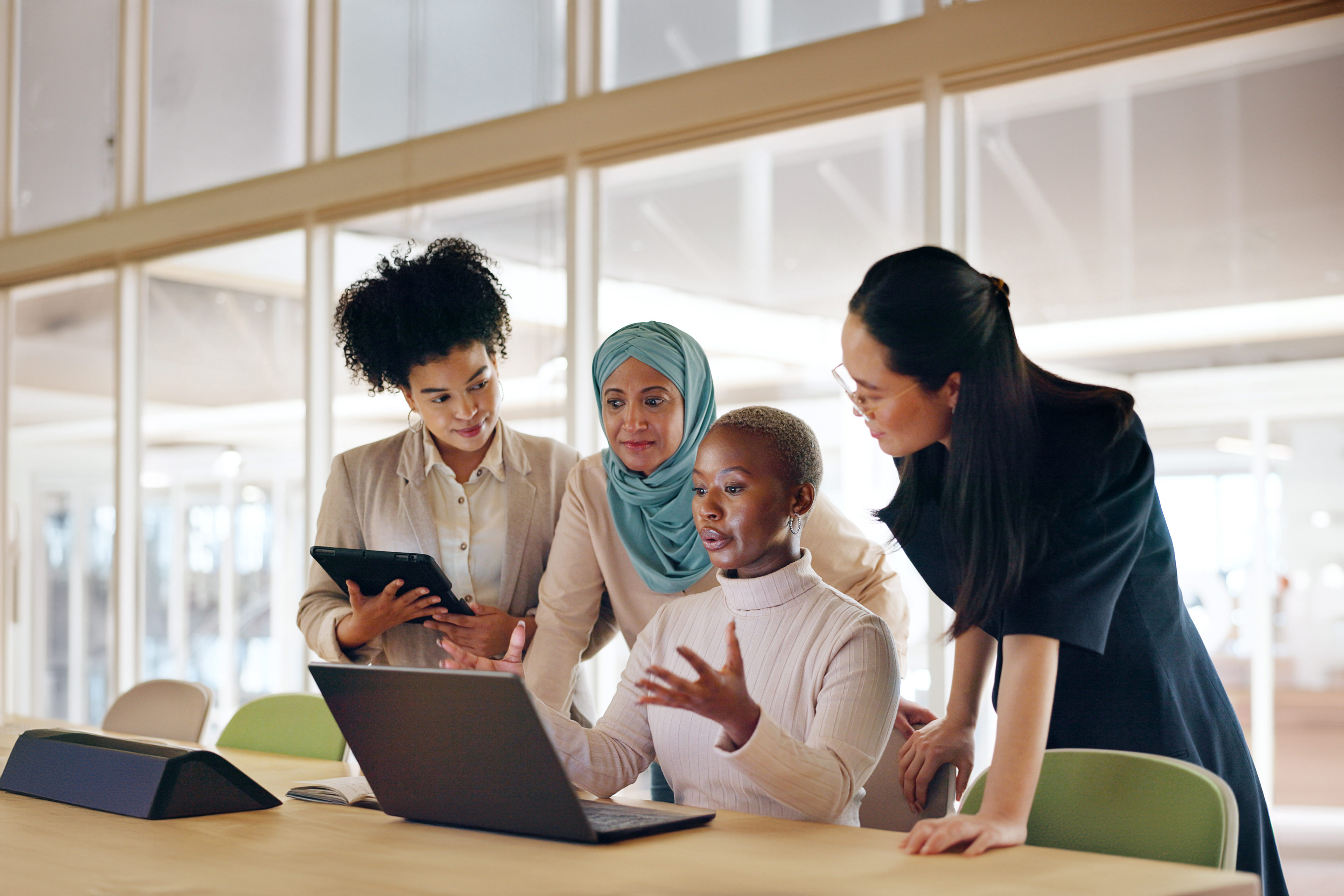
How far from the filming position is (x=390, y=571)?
8.33 ft

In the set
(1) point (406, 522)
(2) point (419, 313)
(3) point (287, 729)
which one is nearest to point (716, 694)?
(1) point (406, 522)

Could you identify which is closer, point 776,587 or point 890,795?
point 776,587

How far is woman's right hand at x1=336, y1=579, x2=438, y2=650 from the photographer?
257 cm

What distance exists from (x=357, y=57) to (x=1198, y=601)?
3.47 meters

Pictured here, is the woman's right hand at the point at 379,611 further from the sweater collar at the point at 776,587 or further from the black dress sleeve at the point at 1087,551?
the black dress sleeve at the point at 1087,551

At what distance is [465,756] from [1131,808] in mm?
878

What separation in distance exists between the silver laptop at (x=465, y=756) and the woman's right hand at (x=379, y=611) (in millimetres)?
811

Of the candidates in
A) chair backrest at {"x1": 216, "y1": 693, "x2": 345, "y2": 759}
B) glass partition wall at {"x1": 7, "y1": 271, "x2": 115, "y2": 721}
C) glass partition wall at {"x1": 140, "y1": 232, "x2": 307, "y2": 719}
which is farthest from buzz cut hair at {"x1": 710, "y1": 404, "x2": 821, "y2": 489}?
glass partition wall at {"x1": 7, "y1": 271, "x2": 115, "y2": 721}

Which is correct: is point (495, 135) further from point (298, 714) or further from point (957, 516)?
point (957, 516)

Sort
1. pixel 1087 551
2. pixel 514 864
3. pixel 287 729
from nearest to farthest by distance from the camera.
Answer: pixel 514 864 → pixel 1087 551 → pixel 287 729

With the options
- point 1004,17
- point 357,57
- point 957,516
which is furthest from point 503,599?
point 357,57

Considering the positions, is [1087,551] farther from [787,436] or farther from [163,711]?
[163,711]

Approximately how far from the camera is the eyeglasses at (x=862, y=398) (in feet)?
6.20

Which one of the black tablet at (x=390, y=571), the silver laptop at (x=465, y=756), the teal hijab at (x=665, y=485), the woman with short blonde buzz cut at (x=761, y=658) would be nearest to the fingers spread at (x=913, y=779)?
the woman with short blonde buzz cut at (x=761, y=658)
